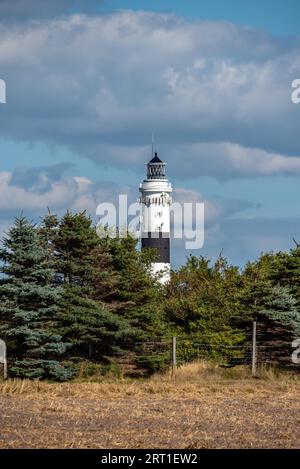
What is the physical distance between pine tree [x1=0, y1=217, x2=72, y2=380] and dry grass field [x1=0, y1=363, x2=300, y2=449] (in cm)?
139

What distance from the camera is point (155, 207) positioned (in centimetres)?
5947

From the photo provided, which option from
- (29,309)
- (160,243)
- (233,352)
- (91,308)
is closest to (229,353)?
(233,352)

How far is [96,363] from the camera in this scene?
2928 centimetres

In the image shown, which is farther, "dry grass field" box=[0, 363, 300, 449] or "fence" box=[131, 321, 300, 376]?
"fence" box=[131, 321, 300, 376]

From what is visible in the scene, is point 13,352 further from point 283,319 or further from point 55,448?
point 55,448

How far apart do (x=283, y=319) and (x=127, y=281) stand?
5476mm

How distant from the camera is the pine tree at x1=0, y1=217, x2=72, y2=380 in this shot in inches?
1094

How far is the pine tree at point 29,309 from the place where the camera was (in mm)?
27781

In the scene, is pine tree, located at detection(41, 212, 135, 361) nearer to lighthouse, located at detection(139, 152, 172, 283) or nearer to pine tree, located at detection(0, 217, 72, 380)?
pine tree, located at detection(0, 217, 72, 380)

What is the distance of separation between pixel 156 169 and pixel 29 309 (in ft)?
108

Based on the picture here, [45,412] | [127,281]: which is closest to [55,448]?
[45,412]

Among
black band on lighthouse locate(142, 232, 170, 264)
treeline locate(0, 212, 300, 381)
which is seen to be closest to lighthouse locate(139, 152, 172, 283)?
black band on lighthouse locate(142, 232, 170, 264)
